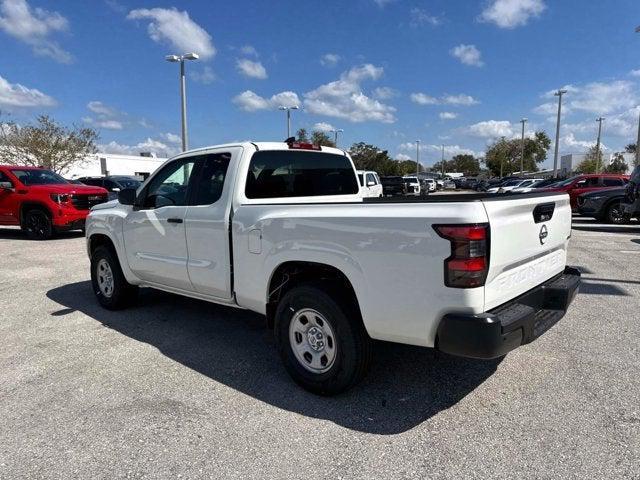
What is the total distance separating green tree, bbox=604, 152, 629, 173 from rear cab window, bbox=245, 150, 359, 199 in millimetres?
76731

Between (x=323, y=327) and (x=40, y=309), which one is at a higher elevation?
(x=323, y=327)

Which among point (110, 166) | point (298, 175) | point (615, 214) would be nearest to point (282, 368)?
point (298, 175)

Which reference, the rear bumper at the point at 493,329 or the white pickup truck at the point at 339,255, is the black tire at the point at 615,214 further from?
the rear bumper at the point at 493,329

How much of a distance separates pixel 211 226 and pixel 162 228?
2.84ft

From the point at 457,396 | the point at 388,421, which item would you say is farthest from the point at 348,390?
the point at 457,396

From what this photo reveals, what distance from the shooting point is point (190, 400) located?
3.53 meters

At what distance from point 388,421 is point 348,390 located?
1.30 ft

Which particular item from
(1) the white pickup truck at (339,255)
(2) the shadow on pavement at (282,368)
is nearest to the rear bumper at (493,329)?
(1) the white pickup truck at (339,255)

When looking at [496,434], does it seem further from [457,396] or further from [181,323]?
[181,323]

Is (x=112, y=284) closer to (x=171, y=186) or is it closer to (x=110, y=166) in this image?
(x=171, y=186)

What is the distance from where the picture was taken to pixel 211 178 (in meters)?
4.43

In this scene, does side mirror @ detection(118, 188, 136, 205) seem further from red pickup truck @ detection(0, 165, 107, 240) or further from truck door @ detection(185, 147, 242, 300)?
red pickup truck @ detection(0, 165, 107, 240)

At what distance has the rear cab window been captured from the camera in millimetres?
4293

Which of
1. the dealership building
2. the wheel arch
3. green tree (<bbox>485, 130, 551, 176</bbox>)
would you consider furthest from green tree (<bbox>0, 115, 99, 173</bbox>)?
green tree (<bbox>485, 130, 551, 176</bbox>)
